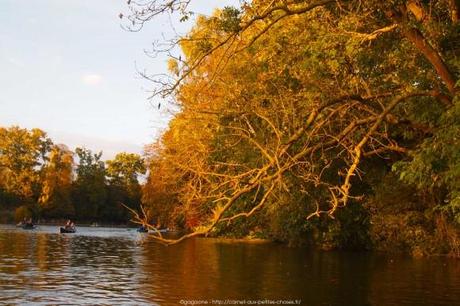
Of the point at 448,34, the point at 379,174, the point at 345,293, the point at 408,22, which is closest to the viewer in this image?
the point at 408,22

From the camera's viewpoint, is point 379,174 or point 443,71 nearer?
point 443,71

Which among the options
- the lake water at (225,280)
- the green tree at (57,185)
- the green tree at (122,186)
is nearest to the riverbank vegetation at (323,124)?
the lake water at (225,280)

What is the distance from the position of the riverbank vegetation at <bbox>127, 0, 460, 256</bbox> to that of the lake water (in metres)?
2.69

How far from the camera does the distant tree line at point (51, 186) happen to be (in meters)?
112

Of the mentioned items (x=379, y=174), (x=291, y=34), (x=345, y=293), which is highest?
(x=291, y=34)

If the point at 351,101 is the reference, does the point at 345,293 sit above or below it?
below

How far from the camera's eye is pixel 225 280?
21.3m

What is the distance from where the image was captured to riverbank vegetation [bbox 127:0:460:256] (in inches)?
541

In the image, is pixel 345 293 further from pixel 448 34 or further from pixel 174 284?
pixel 448 34

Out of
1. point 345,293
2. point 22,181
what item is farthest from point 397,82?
point 22,181

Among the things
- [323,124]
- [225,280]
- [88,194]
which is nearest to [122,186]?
[88,194]

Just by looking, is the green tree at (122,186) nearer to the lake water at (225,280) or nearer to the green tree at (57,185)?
the green tree at (57,185)

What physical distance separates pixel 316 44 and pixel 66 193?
10803 cm

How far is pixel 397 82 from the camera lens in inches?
754
